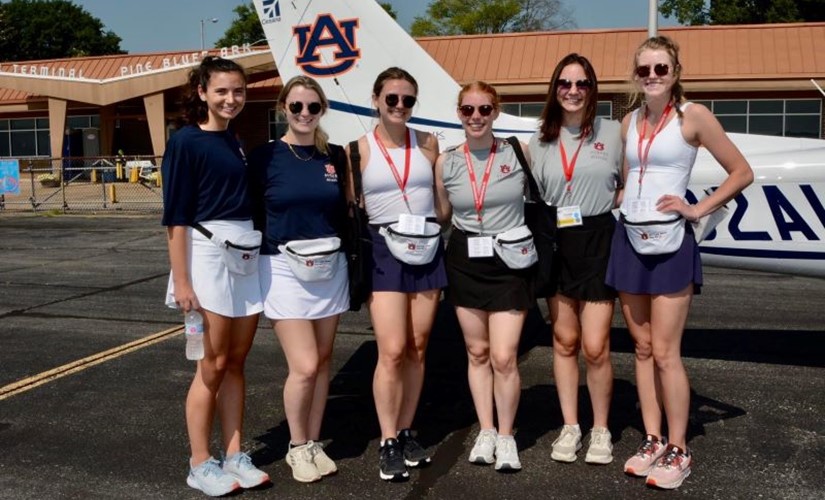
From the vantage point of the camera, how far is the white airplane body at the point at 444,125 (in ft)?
16.5


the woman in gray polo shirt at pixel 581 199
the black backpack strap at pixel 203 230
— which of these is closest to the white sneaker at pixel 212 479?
the black backpack strap at pixel 203 230

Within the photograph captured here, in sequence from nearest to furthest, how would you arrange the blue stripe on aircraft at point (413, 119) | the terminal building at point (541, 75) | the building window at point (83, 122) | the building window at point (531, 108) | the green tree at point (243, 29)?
the blue stripe on aircraft at point (413, 119) → the terminal building at point (541, 75) → the building window at point (531, 108) → the building window at point (83, 122) → the green tree at point (243, 29)

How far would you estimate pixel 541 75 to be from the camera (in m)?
25.9

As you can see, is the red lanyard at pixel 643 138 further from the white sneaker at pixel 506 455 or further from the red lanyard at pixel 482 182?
the white sneaker at pixel 506 455

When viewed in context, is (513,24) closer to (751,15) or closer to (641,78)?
(751,15)

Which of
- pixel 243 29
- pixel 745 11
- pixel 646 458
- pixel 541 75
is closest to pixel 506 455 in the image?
pixel 646 458

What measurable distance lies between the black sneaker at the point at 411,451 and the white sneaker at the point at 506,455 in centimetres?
34

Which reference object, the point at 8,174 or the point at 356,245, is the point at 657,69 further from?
the point at 8,174

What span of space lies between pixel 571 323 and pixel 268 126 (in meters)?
28.6

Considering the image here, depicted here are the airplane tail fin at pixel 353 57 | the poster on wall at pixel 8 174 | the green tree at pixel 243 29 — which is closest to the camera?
the airplane tail fin at pixel 353 57

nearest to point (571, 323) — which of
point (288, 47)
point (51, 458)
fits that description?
point (51, 458)

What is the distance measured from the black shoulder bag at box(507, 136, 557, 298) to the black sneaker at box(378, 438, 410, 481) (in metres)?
0.96

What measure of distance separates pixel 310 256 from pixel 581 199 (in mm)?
1255

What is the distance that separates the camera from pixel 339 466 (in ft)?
12.8
